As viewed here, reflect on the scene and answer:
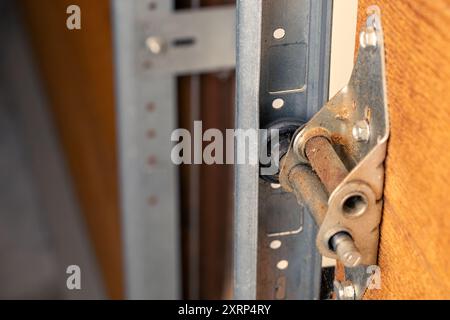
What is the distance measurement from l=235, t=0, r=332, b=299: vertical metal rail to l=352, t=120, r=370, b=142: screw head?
100 millimetres

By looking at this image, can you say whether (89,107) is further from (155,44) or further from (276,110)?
(276,110)

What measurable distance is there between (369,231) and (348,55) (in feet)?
0.56

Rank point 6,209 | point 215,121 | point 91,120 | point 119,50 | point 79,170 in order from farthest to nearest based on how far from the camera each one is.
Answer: point 6,209
point 79,170
point 91,120
point 215,121
point 119,50

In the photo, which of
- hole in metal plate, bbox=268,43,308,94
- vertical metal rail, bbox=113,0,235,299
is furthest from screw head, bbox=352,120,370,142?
vertical metal rail, bbox=113,0,235,299

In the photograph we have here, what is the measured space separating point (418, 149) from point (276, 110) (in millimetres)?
201

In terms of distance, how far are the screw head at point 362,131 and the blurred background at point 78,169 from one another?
2.54 ft

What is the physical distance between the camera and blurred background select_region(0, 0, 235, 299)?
1411mm

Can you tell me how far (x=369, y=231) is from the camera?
55 centimetres

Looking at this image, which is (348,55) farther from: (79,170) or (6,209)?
(6,209)

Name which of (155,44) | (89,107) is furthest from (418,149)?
(89,107)

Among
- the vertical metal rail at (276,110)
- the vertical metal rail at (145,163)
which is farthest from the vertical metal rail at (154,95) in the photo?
the vertical metal rail at (276,110)

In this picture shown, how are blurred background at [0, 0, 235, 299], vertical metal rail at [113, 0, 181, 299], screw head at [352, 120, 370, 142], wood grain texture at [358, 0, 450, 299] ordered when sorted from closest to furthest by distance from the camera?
wood grain texture at [358, 0, 450, 299] → screw head at [352, 120, 370, 142] → vertical metal rail at [113, 0, 181, 299] → blurred background at [0, 0, 235, 299]

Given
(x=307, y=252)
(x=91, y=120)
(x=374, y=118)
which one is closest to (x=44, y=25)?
(x=91, y=120)

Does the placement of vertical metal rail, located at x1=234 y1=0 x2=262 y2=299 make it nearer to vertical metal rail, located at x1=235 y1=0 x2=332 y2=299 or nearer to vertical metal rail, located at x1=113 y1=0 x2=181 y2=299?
vertical metal rail, located at x1=235 y1=0 x2=332 y2=299
